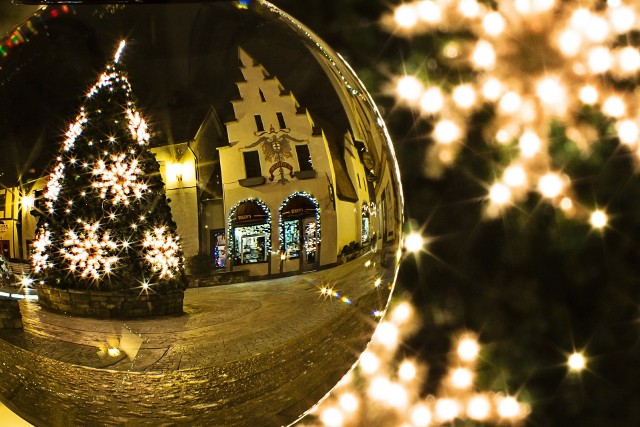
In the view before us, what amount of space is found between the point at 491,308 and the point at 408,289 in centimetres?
16

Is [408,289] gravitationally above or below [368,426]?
above

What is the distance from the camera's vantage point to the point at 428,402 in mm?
956

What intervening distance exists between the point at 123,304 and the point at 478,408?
32.0 inches

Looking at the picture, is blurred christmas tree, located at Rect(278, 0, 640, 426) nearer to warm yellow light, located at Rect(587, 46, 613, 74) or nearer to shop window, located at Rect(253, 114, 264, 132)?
warm yellow light, located at Rect(587, 46, 613, 74)

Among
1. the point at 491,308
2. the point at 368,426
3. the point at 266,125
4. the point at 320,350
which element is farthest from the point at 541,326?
the point at 266,125

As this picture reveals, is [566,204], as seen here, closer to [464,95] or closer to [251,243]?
[464,95]

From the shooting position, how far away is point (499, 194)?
935 millimetres

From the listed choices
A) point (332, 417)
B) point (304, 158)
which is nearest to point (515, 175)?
point (332, 417)

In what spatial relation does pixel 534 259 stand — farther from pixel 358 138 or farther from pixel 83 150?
pixel 83 150

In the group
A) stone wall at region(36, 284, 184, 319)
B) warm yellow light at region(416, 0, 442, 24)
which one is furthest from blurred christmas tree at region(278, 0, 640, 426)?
stone wall at region(36, 284, 184, 319)

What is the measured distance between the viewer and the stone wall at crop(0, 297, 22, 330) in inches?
14.2

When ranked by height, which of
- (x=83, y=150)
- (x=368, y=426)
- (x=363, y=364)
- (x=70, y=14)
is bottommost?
(x=368, y=426)

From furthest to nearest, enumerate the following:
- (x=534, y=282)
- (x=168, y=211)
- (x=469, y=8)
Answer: (x=534, y=282)
(x=469, y=8)
(x=168, y=211)

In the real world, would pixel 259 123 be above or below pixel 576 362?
above
